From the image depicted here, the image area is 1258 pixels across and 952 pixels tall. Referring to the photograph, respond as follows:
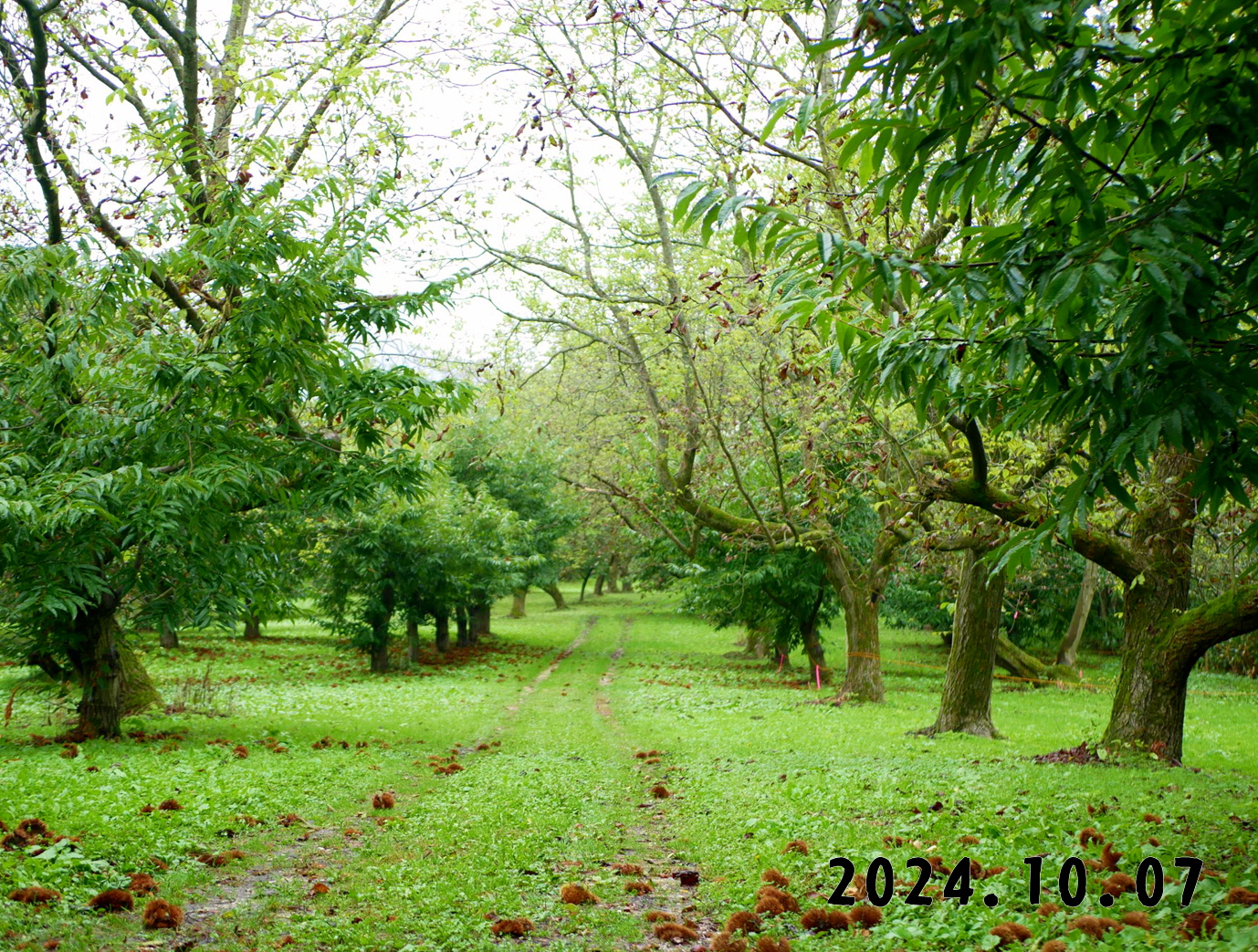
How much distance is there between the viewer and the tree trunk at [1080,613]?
25.2m

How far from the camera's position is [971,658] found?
41.2ft

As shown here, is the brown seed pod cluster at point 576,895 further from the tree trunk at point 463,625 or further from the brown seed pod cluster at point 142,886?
the tree trunk at point 463,625

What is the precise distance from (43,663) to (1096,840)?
11.6 metres

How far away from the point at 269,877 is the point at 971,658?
9.95 metres

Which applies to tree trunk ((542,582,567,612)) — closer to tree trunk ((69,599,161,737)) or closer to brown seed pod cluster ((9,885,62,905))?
tree trunk ((69,599,161,737))

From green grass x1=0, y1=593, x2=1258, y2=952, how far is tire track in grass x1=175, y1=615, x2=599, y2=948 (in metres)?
0.02

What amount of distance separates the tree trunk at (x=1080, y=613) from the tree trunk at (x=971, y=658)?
47.1ft

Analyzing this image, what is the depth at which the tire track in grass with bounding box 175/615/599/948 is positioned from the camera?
471cm

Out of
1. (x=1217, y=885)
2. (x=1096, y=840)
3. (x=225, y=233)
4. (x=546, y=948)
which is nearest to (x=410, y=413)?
(x=225, y=233)

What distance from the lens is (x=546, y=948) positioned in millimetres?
4348

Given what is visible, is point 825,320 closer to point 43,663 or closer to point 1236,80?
point 1236,80

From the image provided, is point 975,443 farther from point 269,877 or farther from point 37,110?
point 37,110

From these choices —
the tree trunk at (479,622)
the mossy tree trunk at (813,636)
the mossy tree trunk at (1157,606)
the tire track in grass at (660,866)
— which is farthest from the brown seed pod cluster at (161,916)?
the tree trunk at (479,622)

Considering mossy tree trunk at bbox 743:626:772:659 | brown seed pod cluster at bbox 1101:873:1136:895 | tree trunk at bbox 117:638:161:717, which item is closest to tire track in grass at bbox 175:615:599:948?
brown seed pod cluster at bbox 1101:873:1136:895
